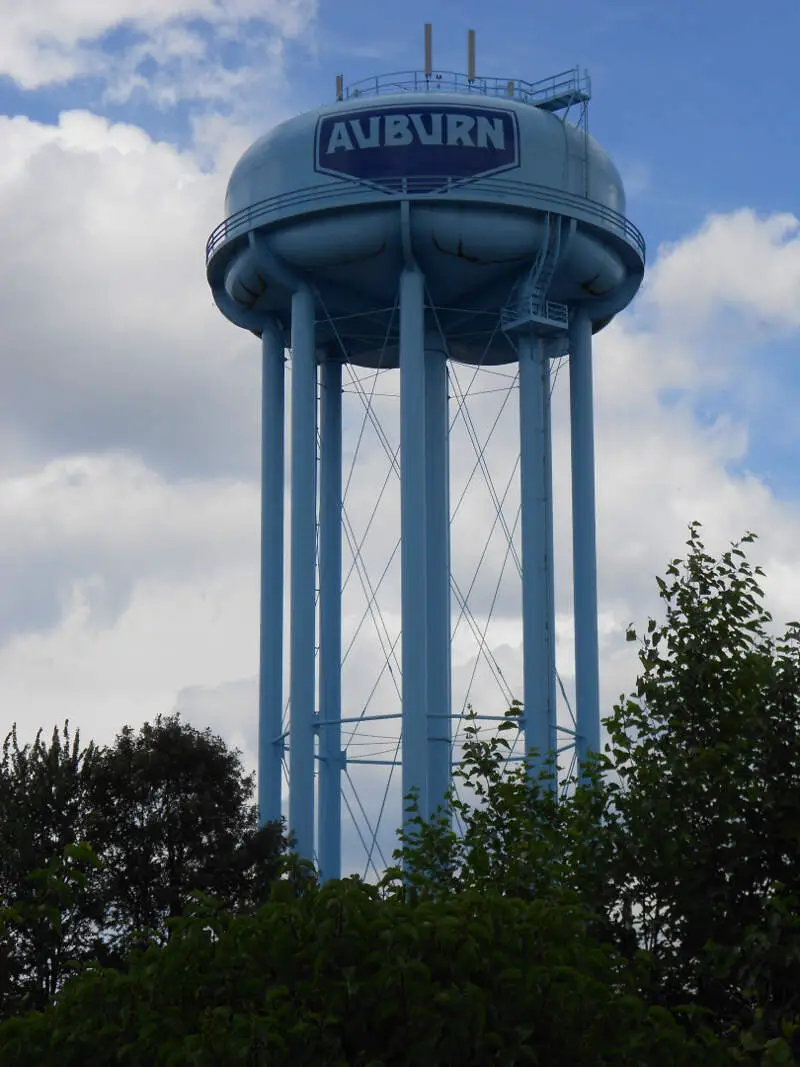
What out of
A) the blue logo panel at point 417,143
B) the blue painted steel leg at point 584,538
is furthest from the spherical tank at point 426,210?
the blue painted steel leg at point 584,538

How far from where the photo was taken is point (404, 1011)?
9.15 metres

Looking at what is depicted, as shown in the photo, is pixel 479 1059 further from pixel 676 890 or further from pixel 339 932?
pixel 676 890

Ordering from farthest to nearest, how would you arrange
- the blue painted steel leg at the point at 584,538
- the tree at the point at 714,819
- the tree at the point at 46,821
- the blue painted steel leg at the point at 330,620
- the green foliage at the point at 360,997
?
the blue painted steel leg at the point at 330,620, the blue painted steel leg at the point at 584,538, the tree at the point at 46,821, the tree at the point at 714,819, the green foliage at the point at 360,997

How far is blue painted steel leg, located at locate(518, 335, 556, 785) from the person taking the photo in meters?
30.8

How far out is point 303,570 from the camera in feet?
102

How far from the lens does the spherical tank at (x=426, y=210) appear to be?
30.9 m

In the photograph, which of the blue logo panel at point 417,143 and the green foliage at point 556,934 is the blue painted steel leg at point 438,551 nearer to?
the blue logo panel at point 417,143

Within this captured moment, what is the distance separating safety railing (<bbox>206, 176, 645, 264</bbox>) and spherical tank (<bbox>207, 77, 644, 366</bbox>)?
3 centimetres

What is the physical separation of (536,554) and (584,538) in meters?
1.75

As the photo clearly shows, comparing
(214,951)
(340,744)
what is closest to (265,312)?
(340,744)

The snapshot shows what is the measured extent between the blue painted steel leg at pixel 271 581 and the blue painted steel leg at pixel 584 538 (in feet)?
18.6

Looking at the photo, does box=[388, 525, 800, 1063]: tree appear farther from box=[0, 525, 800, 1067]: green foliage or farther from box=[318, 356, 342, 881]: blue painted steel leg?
box=[318, 356, 342, 881]: blue painted steel leg

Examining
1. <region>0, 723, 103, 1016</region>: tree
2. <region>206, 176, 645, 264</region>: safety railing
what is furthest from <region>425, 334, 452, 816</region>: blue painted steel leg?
<region>0, 723, 103, 1016</region>: tree

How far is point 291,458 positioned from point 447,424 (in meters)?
4.09
